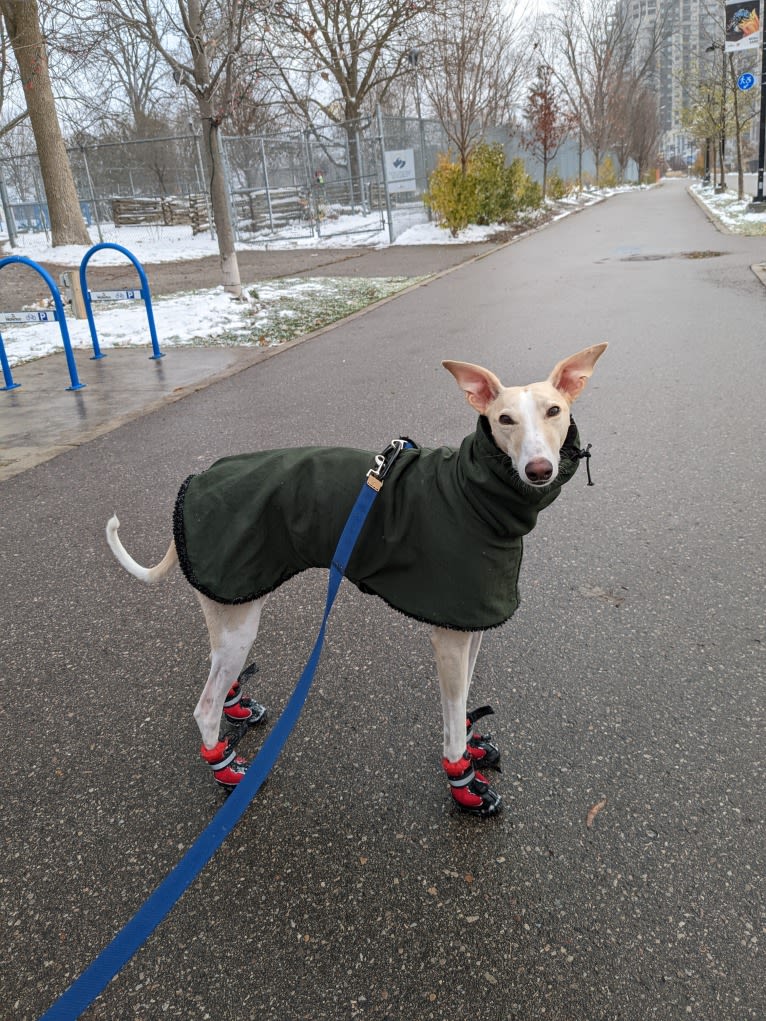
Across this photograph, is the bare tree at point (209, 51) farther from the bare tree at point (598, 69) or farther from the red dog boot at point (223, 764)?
the bare tree at point (598, 69)

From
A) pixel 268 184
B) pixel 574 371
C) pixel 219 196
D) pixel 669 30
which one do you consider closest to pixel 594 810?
pixel 574 371

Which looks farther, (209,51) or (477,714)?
(209,51)

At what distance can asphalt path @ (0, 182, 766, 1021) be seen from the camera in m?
1.83

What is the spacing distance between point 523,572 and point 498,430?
1.83m

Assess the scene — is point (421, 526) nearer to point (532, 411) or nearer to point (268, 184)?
point (532, 411)

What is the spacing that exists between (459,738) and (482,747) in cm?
26

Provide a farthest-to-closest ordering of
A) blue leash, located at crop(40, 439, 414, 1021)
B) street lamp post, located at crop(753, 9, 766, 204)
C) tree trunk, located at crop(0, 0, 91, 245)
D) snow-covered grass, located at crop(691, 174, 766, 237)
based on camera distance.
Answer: street lamp post, located at crop(753, 9, 766, 204)
snow-covered grass, located at crop(691, 174, 766, 237)
tree trunk, located at crop(0, 0, 91, 245)
blue leash, located at crop(40, 439, 414, 1021)

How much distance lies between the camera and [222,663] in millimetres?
2332

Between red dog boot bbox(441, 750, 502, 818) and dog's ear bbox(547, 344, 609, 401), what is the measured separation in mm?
1211

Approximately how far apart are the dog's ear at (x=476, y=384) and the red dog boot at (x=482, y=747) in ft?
3.60

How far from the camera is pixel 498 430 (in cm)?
207

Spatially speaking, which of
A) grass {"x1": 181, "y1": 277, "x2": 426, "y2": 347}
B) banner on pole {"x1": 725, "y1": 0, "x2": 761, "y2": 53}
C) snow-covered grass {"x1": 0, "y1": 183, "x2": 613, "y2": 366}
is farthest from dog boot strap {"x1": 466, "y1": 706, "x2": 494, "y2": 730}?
banner on pole {"x1": 725, "y1": 0, "x2": 761, "y2": 53}

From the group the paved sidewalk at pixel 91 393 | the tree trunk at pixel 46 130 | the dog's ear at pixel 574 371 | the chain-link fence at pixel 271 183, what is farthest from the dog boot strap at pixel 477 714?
the chain-link fence at pixel 271 183

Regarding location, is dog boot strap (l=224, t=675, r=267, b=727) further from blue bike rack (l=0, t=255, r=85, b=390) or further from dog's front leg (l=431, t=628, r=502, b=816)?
blue bike rack (l=0, t=255, r=85, b=390)
